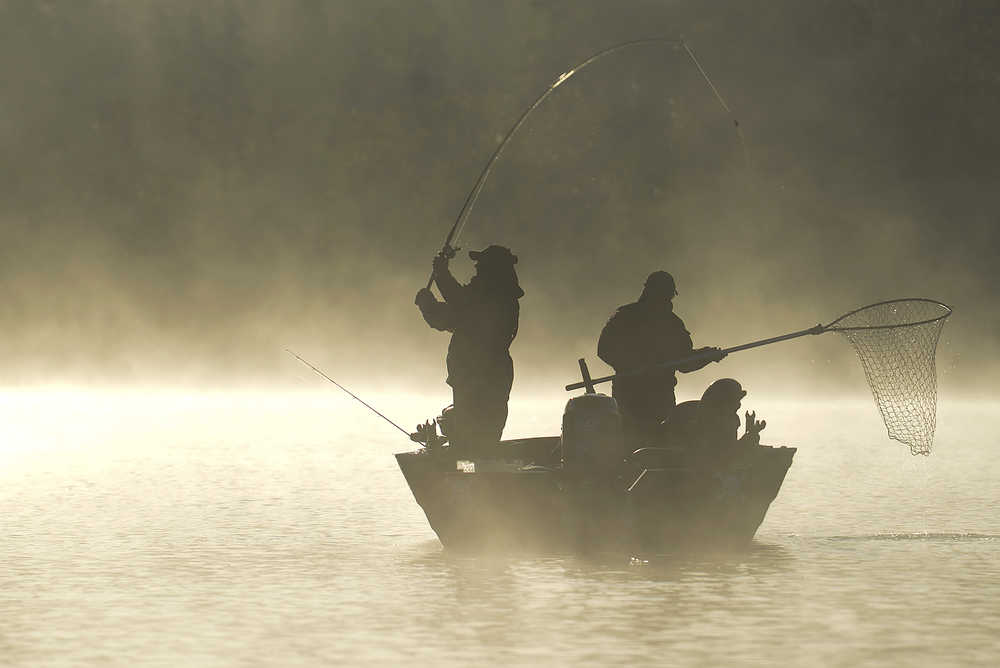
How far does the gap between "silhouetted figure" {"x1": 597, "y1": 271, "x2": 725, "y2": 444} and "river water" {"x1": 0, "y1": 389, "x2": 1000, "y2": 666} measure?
1.57 metres

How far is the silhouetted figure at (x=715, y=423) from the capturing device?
62.0ft

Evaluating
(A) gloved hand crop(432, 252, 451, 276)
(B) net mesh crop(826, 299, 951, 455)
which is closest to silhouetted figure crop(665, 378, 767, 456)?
(B) net mesh crop(826, 299, 951, 455)

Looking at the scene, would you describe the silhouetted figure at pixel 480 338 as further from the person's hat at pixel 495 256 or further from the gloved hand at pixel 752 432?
the gloved hand at pixel 752 432

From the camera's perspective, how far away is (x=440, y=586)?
1762 cm

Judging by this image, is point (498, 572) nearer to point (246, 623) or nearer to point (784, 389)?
point (246, 623)

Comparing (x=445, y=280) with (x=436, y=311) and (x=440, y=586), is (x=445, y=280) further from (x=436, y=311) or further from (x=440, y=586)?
(x=440, y=586)

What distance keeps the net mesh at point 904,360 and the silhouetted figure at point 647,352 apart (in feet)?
5.36

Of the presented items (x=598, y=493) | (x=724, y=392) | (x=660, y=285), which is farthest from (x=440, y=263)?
(x=724, y=392)

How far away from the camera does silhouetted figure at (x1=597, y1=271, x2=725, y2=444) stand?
786 inches

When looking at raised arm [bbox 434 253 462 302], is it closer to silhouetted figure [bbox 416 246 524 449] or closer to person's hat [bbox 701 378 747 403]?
silhouetted figure [bbox 416 246 524 449]

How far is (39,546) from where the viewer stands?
21.7m

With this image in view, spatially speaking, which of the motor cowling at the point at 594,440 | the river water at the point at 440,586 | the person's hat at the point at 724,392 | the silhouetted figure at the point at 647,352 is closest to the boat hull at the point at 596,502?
the motor cowling at the point at 594,440

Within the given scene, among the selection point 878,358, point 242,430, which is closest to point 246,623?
point 878,358

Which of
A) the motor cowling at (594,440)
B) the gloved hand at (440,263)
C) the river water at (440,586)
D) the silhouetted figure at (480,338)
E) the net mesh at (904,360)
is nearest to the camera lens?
the river water at (440,586)
